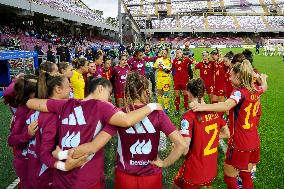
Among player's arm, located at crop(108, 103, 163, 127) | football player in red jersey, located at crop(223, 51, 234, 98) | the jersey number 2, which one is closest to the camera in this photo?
player's arm, located at crop(108, 103, 163, 127)

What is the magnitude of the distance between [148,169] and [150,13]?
85.8 metres

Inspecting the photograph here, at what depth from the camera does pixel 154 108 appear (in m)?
2.92

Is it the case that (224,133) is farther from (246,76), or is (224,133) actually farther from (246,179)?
(246,179)

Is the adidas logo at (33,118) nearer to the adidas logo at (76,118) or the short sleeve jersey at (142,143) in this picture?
the adidas logo at (76,118)

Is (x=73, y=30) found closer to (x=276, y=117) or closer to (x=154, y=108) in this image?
(x=276, y=117)

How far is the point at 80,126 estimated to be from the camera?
114 inches

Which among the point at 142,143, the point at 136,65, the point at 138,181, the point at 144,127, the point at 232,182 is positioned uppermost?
the point at 136,65

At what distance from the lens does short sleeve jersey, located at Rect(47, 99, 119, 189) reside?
113 inches

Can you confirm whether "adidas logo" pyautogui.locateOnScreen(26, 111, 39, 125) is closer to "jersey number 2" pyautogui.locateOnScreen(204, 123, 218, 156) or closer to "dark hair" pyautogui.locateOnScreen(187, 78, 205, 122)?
"dark hair" pyautogui.locateOnScreen(187, 78, 205, 122)

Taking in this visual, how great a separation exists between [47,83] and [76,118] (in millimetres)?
571

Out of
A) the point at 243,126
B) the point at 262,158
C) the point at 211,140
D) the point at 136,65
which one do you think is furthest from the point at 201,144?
the point at 136,65

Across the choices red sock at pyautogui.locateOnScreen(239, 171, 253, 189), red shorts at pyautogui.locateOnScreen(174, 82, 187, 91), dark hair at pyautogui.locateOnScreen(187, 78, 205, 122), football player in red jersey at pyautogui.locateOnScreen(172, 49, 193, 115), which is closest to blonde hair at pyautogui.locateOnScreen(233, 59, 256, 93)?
dark hair at pyautogui.locateOnScreen(187, 78, 205, 122)

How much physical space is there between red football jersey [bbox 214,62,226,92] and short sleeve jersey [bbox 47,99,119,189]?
7399mm

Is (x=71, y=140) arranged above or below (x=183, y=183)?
above
